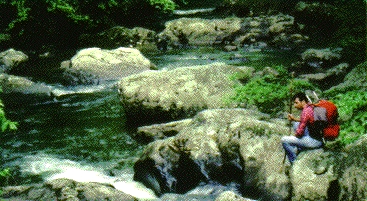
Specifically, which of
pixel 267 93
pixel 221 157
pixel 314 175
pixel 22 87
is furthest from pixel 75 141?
pixel 314 175

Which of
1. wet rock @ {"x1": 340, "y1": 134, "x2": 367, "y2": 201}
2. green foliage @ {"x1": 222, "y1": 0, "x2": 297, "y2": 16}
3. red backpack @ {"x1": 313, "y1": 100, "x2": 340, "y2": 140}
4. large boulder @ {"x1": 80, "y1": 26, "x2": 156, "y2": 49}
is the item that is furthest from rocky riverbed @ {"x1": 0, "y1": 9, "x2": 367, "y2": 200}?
green foliage @ {"x1": 222, "y1": 0, "x2": 297, "y2": 16}

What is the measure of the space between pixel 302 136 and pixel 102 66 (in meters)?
10.8

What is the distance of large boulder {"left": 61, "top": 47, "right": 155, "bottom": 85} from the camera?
16.5m

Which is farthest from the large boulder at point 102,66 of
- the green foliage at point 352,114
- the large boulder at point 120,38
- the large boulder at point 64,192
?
the large boulder at point 64,192

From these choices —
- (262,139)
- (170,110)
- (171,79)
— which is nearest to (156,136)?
(170,110)

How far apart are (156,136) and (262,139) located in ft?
11.3

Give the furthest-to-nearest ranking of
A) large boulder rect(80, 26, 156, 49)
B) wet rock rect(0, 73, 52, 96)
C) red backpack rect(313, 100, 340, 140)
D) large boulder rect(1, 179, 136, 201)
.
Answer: large boulder rect(80, 26, 156, 49), wet rock rect(0, 73, 52, 96), large boulder rect(1, 179, 136, 201), red backpack rect(313, 100, 340, 140)

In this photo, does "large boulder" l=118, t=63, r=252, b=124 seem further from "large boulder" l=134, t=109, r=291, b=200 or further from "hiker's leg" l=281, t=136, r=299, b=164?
"hiker's leg" l=281, t=136, r=299, b=164

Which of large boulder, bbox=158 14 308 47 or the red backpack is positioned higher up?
the red backpack

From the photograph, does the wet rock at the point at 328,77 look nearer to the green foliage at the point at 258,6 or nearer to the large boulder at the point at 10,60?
the large boulder at the point at 10,60

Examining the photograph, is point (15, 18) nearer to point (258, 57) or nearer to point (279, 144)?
point (258, 57)

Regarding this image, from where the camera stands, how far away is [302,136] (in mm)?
7367

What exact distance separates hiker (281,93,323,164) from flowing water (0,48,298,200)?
1.64m

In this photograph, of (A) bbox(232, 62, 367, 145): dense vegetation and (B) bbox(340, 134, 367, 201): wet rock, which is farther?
(A) bbox(232, 62, 367, 145): dense vegetation
